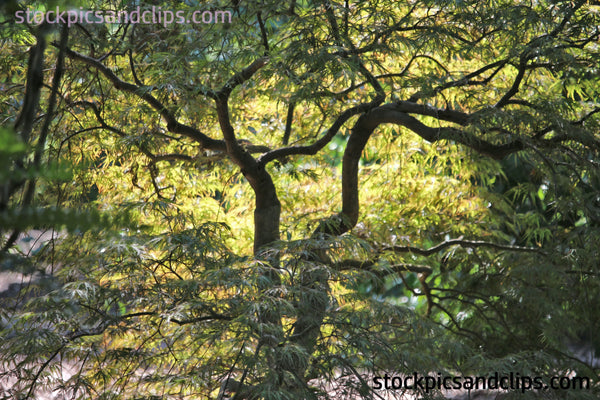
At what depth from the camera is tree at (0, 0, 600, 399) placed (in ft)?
5.26

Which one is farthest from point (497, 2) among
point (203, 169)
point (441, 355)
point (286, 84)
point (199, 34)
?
point (203, 169)

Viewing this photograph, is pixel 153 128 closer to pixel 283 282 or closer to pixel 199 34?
pixel 199 34

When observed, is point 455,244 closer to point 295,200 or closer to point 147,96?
point 295,200

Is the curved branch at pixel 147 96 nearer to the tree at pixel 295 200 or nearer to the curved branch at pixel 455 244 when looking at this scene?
the tree at pixel 295 200

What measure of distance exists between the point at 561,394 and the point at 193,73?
1.66 metres

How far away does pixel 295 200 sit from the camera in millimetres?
2973

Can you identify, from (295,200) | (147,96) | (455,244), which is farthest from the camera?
(295,200)

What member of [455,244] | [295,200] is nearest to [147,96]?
[295,200]

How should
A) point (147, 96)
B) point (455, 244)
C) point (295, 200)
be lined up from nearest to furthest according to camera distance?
point (147, 96) < point (455, 244) < point (295, 200)

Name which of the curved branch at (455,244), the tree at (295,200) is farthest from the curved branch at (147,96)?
the curved branch at (455,244)

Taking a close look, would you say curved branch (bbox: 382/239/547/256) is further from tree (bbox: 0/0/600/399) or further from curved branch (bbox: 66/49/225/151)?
curved branch (bbox: 66/49/225/151)

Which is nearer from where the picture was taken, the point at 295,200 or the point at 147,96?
the point at 147,96

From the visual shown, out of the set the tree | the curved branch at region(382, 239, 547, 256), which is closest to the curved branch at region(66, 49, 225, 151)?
the tree

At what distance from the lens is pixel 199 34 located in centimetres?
189
